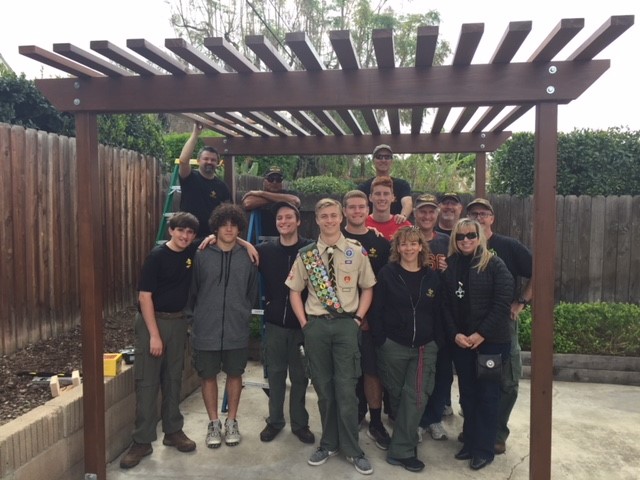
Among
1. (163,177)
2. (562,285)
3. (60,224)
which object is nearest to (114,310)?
(60,224)

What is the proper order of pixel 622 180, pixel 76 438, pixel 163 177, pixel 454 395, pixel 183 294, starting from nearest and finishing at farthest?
pixel 76 438 < pixel 183 294 < pixel 454 395 < pixel 163 177 < pixel 622 180

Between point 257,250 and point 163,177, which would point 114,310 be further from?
point 257,250

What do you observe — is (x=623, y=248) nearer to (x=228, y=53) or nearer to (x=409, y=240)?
(x=409, y=240)

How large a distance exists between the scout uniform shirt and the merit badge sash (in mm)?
22

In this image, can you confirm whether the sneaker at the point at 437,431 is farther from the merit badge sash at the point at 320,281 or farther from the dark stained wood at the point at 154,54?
the dark stained wood at the point at 154,54

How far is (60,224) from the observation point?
4453mm

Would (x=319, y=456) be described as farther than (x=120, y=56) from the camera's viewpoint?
Yes

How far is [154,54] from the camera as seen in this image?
2.72 m

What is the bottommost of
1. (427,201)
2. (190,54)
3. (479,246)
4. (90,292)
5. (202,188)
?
(90,292)

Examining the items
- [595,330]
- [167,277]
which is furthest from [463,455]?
[595,330]

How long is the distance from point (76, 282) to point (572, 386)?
15.4 ft

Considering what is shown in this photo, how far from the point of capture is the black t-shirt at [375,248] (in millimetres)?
3660

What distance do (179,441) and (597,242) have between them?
5.44m

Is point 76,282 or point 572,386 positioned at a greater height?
point 76,282
